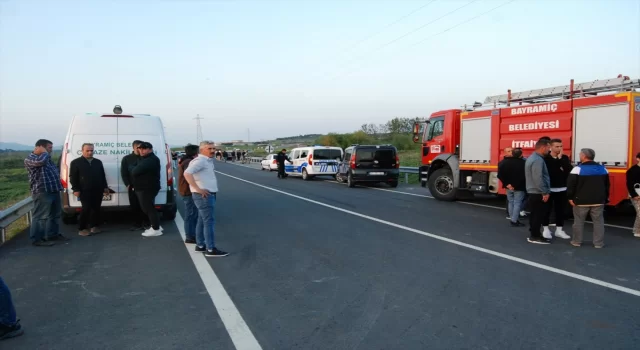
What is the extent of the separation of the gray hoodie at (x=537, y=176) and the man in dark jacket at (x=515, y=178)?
1585 millimetres

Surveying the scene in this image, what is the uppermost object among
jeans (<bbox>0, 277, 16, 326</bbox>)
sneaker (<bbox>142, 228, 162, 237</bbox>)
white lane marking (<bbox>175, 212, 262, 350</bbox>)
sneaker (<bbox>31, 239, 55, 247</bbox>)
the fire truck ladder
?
the fire truck ladder

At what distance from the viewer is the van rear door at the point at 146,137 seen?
31.9 ft

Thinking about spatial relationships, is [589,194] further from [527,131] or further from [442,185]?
[442,185]

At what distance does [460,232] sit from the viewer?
30.1ft

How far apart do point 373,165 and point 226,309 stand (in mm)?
15545

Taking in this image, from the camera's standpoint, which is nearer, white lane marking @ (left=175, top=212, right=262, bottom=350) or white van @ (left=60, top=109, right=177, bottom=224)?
white lane marking @ (left=175, top=212, right=262, bottom=350)

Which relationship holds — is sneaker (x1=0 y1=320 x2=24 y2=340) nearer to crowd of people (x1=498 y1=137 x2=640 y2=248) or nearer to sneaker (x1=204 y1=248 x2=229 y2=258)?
sneaker (x1=204 y1=248 x2=229 y2=258)

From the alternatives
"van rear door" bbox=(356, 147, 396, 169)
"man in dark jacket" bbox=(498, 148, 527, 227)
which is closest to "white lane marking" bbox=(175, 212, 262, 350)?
"man in dark jacket" bbox=(498, 148, 527, 227)

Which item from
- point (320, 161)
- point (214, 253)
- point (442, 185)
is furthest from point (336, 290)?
point (320, 161)

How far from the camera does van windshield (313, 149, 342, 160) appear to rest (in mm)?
24605

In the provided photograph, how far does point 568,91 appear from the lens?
36.9ft

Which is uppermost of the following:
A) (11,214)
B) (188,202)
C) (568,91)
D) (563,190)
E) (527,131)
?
(568,91)

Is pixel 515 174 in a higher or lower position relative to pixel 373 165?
higher

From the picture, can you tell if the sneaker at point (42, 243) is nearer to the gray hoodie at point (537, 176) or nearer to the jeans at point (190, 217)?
the jeans at point (190, 217)
